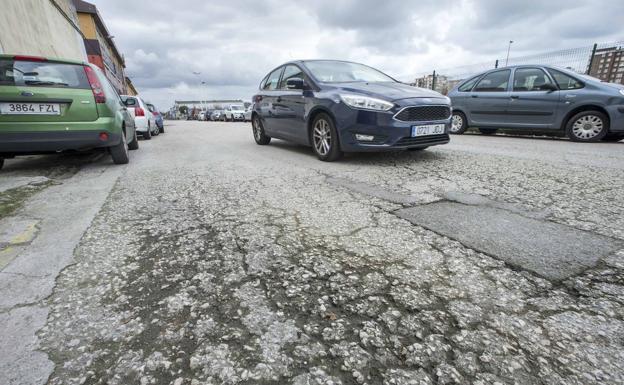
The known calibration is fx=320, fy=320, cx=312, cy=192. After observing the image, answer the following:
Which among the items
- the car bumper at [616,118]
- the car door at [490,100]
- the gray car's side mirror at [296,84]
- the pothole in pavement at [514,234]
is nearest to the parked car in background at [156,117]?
the gray car's side mirror at [296,84]

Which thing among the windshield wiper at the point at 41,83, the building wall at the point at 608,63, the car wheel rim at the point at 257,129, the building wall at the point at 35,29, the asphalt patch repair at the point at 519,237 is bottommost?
the asphalt patch repair at the point at 519,237

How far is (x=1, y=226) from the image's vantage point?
235 cm

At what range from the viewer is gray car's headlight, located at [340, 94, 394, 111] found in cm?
402

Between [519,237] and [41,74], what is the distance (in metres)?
5.18

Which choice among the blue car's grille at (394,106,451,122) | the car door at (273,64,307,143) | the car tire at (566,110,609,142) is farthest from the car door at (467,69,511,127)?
the car door at (273,64,307,143)

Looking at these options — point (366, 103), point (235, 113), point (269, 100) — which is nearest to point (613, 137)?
point (366, 103)

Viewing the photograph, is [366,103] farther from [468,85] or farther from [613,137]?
[613,137]

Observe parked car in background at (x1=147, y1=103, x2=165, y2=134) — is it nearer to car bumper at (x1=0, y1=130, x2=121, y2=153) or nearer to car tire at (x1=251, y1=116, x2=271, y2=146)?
car tire at (x1=251, y1=116, x2=271, y2=146)

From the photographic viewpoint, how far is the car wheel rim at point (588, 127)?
617 centimetres

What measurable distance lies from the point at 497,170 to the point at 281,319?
3524 millimetres

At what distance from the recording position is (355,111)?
412 centimetres

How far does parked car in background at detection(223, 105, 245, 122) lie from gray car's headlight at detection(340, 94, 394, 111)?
26258 mm

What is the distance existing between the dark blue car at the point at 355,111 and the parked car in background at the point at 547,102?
3435 mm

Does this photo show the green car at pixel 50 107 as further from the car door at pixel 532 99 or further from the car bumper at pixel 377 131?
the car door at pixel 532 99
